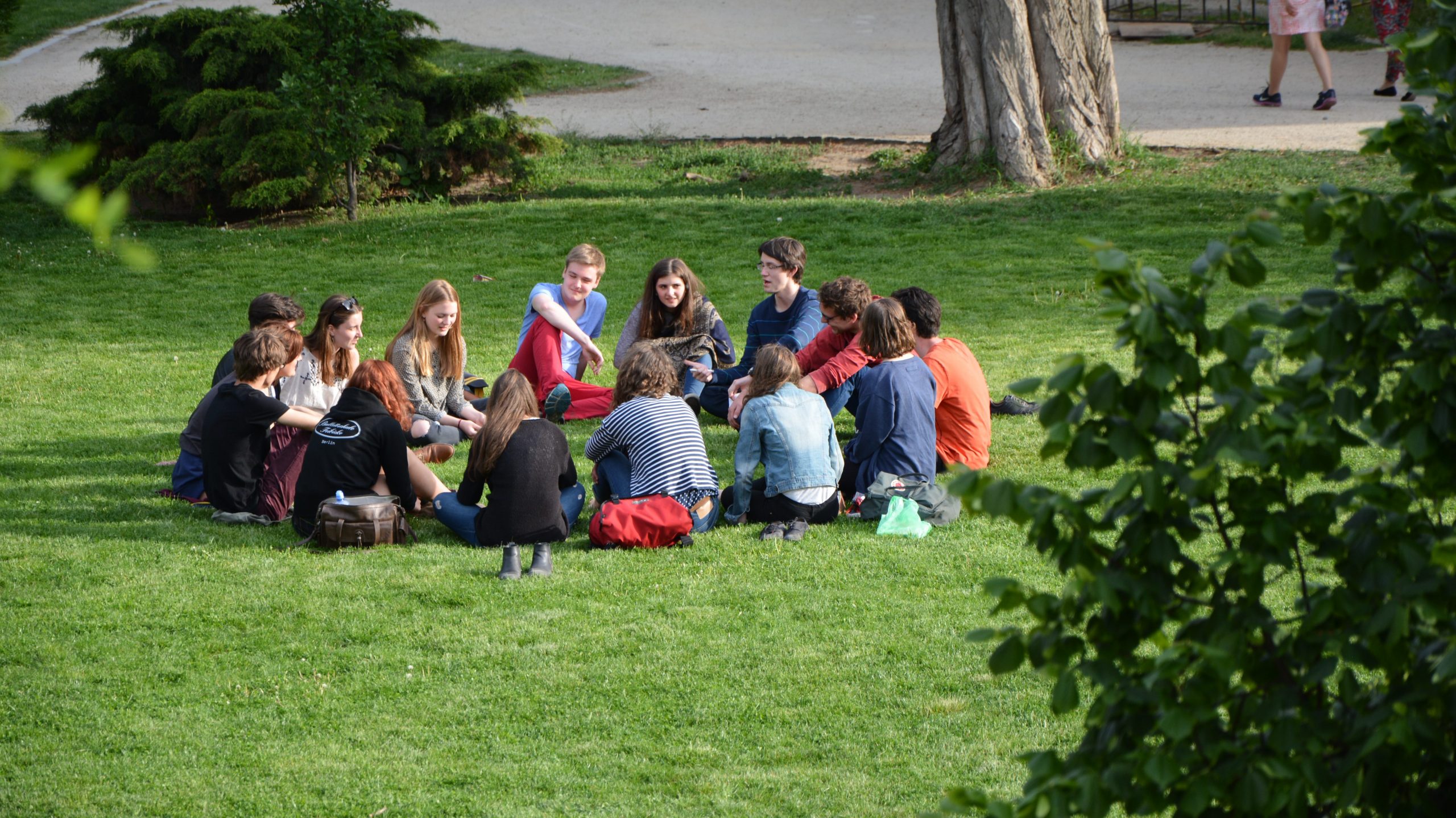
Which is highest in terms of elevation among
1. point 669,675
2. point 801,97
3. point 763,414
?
point 801,97

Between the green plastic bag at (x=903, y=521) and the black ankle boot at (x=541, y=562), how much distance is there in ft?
5.40

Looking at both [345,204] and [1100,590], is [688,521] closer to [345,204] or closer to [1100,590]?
[1100,590]

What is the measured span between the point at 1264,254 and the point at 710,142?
8.50m

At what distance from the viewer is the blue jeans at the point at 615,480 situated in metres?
6.87

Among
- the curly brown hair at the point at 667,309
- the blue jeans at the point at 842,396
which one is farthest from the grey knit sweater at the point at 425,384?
the blue jeans at the point at 842,396

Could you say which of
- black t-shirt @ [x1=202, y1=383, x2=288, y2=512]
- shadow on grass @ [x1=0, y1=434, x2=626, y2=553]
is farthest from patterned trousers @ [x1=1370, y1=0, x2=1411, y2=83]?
black t-shirt @ [x1=202, y1=383, x2=288, y2=512]

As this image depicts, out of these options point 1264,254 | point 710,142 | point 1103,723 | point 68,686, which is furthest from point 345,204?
point 1103,723

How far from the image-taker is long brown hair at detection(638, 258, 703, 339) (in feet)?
29.4


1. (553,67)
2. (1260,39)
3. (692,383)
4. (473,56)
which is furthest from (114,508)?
(1260,39)

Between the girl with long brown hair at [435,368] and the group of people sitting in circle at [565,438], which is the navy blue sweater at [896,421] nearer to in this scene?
the group of people sitting in circle at [565,438]

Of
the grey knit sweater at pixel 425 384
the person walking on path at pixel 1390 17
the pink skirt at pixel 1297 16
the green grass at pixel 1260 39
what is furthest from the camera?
the green grass at pixel 1260 39

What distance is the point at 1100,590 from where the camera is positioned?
207cm

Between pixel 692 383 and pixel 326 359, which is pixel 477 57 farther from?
pixel 326 359

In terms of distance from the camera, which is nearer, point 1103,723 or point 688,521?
point 1103,723
